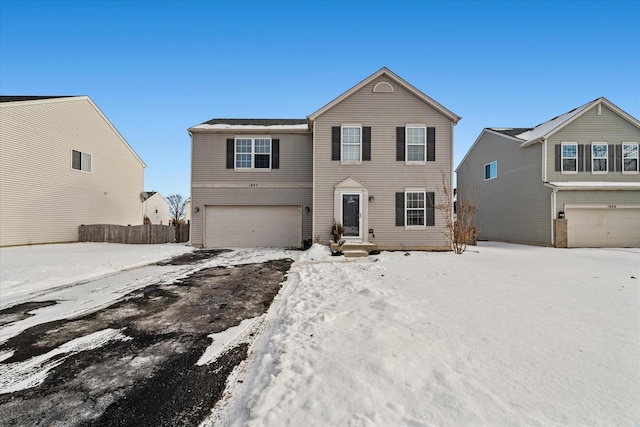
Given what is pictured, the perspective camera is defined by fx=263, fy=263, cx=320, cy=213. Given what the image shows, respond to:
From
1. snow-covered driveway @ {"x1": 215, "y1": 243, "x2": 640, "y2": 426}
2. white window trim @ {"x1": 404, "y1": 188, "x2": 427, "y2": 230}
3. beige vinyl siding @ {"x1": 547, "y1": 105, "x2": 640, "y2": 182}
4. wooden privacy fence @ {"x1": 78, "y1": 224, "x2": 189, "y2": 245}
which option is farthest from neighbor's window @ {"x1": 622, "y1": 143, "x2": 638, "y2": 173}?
wooden privacy fence @ {"x1": 78, "y1": 224, "x2": 189, "y2": 245}

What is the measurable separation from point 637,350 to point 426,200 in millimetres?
9028

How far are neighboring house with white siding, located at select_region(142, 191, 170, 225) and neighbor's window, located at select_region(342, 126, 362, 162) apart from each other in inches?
1039

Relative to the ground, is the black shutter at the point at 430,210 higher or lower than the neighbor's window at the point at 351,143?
lower

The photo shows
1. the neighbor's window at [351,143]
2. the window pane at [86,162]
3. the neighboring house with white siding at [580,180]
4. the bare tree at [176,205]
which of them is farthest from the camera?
the bare tree at [176,205]

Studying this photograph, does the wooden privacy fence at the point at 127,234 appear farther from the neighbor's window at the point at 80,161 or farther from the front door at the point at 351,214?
the front door at the point at 351,214

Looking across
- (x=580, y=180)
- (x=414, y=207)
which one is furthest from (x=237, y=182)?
(x=580, y=180)

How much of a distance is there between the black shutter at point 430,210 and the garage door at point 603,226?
24.2ft

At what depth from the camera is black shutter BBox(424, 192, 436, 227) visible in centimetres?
1132

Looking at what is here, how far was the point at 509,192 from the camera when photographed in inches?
622

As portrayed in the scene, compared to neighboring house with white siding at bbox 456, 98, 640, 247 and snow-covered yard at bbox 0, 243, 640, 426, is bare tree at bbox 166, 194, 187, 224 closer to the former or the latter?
snow-covered yard at bbox 0, 243, 640, 426

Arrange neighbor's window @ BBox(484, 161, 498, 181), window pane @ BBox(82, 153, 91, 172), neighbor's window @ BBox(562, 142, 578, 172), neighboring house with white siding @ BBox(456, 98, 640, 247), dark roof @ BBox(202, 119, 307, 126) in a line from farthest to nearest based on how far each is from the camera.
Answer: neighbor's window @ BBox(484, 161, 498, 181) < window pane @ BBox(82, 153, 91, 172) < dark roof @ BBox(202, 119, 307, 126) < neighbor's window @ BBox(562, 142, 578, 172) < neighboring house with white siding @ BBox(456, 98, 640, 247)

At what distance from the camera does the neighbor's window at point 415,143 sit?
37.7 ft

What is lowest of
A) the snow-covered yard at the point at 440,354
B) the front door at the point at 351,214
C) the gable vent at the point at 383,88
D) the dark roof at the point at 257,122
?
the snow-covered yard at the point at 440,354

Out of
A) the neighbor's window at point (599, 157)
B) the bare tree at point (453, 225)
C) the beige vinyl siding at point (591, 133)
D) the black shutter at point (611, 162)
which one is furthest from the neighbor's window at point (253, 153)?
the black shutter at point (611, 162)
